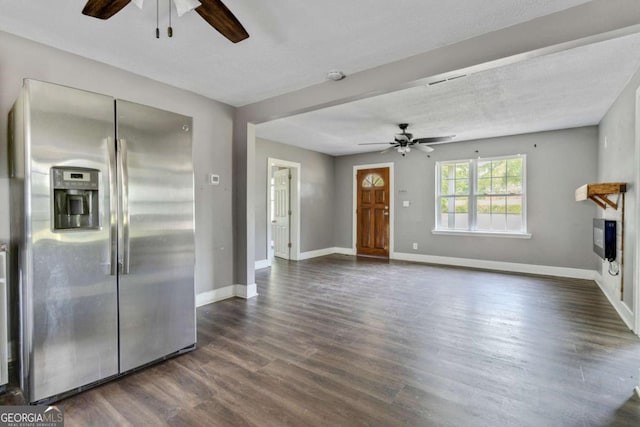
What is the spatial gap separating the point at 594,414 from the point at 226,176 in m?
4.03

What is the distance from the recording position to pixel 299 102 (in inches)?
138

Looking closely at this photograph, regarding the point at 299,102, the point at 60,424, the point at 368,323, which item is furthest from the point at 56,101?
the point at 368,323

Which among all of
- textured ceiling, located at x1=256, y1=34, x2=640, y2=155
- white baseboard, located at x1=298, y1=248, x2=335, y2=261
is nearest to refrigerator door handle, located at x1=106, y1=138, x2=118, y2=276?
textured ceiling, located at x1=256, y1=34, x2=640, y2=155

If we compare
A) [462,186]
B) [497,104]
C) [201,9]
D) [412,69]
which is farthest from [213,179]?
[462,186]

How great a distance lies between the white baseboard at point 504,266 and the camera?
17.2 feet

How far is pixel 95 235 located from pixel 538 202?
21.5 ft

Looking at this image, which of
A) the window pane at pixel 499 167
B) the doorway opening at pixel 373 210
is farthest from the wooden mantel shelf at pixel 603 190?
the doorway opening at pixel 373 210

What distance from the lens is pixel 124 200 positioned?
2195mm

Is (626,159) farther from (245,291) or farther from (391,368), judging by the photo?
(245,291)

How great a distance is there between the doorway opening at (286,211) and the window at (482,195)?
10.2 feet

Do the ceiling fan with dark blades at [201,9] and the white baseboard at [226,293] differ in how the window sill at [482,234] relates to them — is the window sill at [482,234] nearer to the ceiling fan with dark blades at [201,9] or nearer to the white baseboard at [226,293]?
the white baseboard at [226,293]

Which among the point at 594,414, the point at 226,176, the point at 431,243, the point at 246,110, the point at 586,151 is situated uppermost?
the point at 246,110

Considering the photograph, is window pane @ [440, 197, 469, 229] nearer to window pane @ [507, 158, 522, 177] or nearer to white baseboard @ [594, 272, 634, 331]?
window pane @ [507, 158, 522, 177]

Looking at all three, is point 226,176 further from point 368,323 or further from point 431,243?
point 431,243
